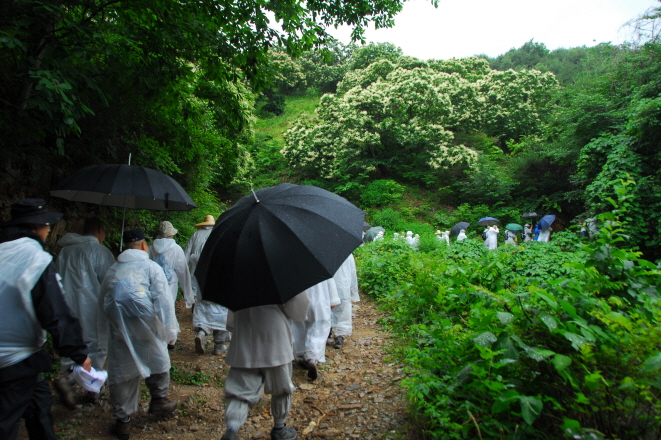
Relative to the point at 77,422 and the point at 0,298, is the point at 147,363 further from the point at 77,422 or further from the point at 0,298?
the point at 0,298

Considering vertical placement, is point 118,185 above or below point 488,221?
above

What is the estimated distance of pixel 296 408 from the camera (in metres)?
3.81

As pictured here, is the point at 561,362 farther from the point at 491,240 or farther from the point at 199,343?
the point at 491,240

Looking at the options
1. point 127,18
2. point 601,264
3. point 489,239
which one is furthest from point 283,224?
point 489,239

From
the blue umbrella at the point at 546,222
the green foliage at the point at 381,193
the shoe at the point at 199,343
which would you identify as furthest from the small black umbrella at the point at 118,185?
the green foliage at the point at 381,193

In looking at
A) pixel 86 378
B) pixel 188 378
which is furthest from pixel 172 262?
pixel 86 378

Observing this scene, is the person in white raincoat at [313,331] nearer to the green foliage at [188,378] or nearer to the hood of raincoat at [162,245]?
the green foliage at [188,378]

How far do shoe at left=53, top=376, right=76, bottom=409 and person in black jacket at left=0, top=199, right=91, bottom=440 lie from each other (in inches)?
44.1

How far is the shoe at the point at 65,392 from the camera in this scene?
3.47 m

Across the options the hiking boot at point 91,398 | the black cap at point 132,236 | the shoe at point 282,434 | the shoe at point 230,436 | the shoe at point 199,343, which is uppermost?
the black cap at point 132,236

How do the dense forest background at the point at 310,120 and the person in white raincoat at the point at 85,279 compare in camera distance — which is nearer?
the person in white raincoat at the point at 85,279

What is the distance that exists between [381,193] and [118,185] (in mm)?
20082

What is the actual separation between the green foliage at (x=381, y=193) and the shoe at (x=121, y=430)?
2066 cm

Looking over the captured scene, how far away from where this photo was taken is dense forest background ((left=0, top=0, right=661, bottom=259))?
4254 millimetres
